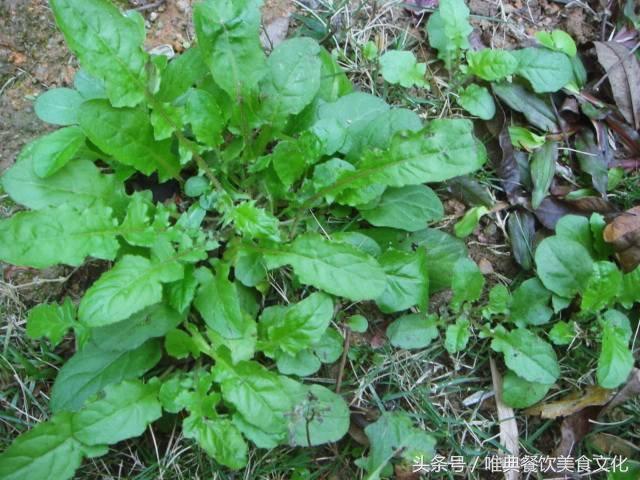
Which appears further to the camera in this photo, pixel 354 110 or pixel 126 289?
pixel 354 110

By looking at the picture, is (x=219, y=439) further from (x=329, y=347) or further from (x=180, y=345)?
(x=329, y=347)

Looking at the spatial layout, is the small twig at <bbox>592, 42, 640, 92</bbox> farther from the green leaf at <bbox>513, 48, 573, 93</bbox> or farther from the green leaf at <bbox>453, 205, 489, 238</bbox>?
the green leaf at <bbox>453, 205, 489, 238</bbox>

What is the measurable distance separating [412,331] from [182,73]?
1.01 meters

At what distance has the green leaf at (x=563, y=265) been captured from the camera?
2033 mm

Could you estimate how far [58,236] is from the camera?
1.74 meters

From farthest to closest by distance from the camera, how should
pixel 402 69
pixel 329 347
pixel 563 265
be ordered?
pixel 402 69 → pixel 563 265 → pixel 329 347

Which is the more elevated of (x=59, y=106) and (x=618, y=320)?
(x=59, y=106)

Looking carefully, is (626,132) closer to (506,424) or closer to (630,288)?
(630,288)

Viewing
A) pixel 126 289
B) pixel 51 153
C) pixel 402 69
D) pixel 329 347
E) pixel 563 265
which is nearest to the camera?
pixel 126 289

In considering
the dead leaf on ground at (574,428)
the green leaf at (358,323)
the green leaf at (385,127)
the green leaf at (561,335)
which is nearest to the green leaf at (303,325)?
the green leaf at (358,323)

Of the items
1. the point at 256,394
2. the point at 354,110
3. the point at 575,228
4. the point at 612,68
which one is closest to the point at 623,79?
the point at 612,68

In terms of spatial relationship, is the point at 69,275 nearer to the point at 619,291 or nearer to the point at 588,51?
the point at 619,291

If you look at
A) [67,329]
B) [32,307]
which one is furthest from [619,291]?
[32,307]

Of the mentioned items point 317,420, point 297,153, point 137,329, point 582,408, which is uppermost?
point 297,153
